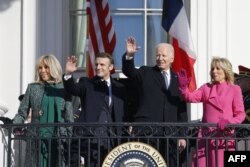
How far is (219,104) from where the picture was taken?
629 inches

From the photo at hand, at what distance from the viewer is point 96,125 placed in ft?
52.3

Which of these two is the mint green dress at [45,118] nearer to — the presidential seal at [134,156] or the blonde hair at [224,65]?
the presidential seal at [134,156]

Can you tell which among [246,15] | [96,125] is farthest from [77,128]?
[246,15]

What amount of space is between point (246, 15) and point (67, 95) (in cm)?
264

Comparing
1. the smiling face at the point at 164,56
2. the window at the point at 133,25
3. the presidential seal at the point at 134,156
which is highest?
the window at the point at 133,25

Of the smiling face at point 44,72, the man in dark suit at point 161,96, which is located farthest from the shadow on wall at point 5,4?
the man in dark suit at point 161,96

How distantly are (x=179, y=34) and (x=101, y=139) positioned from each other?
1823 millimetres

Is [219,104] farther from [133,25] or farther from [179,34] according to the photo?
[133,25]

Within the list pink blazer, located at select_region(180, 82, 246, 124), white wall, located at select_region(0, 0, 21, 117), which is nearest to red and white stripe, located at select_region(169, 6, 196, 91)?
pink blazer, located at select_region(180, 82, 246, 124)

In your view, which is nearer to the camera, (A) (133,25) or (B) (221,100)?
(B) (221,100)

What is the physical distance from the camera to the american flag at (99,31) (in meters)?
17.5

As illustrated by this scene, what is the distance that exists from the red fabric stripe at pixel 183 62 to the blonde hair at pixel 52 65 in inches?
59.6

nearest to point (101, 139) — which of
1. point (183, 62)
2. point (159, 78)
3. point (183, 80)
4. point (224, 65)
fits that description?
point (159, 78)

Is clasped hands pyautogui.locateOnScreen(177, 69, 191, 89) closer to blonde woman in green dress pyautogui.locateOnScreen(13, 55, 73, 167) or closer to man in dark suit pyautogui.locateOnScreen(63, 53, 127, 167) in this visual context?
man in dark suit pyautogui.locateOnScreen(63, 53, 127, 167)
